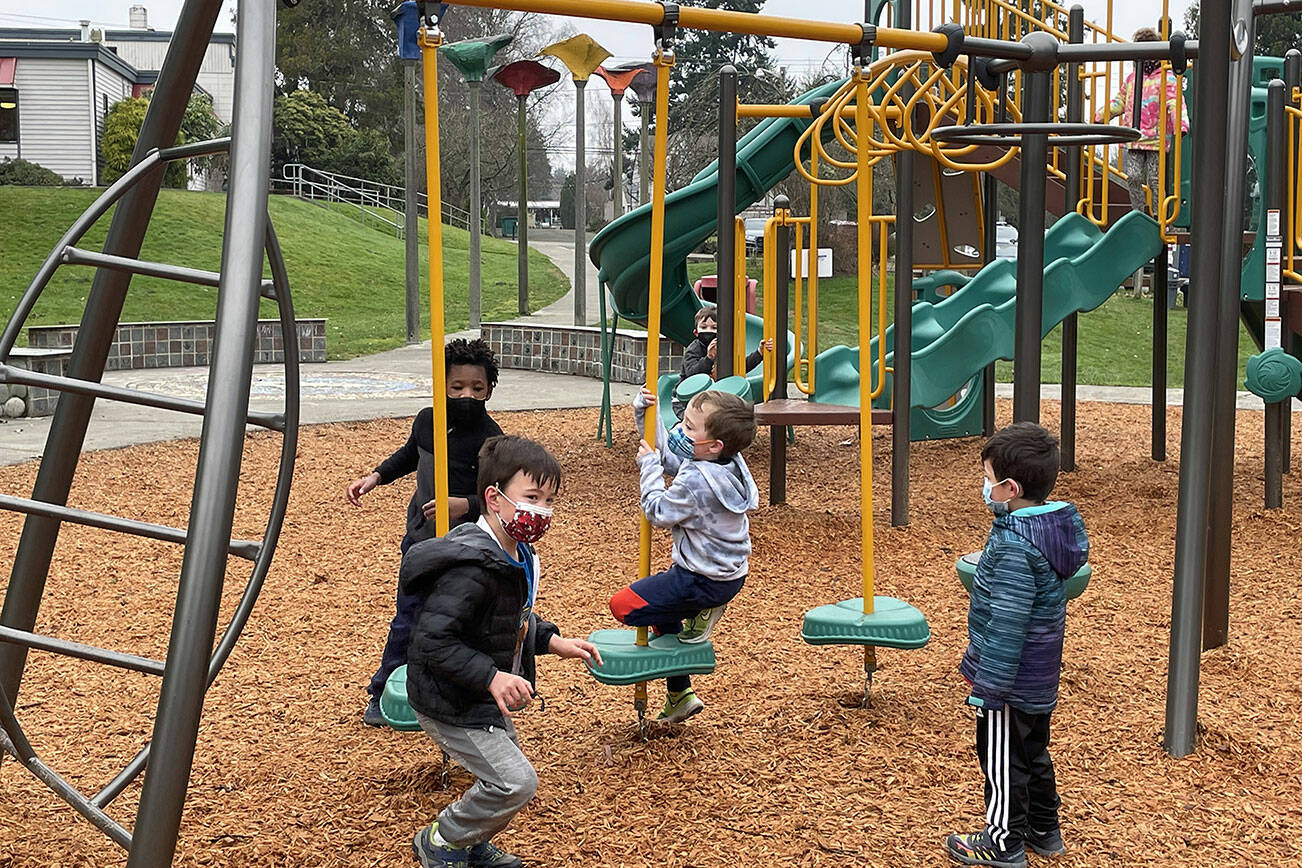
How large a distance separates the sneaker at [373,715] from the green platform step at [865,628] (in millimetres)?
1471

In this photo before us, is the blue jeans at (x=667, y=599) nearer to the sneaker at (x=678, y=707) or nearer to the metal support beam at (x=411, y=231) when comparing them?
the sneaker at (x=678, y=707)

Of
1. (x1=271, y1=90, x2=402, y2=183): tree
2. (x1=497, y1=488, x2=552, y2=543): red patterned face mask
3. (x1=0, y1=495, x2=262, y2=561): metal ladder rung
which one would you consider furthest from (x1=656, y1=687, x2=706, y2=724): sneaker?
(x1=271, y1=90, x2=402, y2=183): tree

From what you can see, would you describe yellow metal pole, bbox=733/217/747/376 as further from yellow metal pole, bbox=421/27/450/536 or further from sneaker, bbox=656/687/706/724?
yellow metal pole, bbox=421/27/450/536

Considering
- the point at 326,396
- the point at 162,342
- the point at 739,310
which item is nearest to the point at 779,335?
the point at 739,310

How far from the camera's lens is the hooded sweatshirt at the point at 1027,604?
331 cm

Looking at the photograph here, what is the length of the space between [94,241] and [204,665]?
987 inches

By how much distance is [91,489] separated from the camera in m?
8.73

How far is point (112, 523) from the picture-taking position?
7.79 ft

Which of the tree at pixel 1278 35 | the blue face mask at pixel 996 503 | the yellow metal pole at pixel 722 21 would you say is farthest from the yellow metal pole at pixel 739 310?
the tree at pixel 1278 35

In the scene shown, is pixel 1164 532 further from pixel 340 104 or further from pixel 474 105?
pixel 340 104

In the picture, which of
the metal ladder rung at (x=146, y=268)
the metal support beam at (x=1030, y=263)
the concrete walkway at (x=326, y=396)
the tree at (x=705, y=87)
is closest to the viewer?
the metal ladder rung at (x=146, y=268)

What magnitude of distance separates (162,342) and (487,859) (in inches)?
586

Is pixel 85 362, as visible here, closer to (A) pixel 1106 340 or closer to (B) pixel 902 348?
(B) pixel 902 348

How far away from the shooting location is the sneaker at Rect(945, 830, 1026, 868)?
11.0 ft
